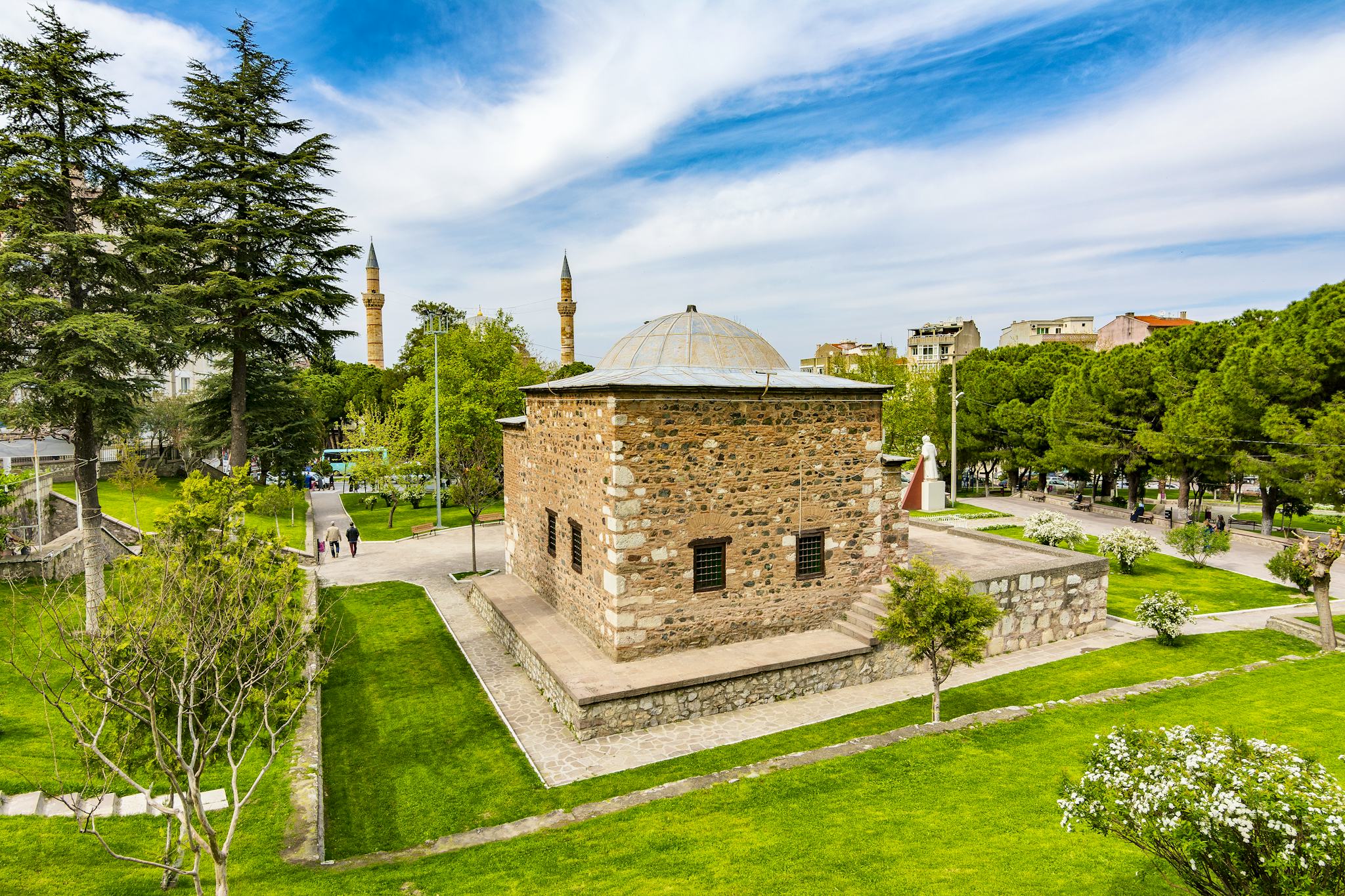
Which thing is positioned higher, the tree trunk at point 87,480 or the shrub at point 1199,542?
the tree trunk at point 87,480

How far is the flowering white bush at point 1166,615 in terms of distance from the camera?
15.4 m

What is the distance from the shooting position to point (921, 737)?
10.3 meters

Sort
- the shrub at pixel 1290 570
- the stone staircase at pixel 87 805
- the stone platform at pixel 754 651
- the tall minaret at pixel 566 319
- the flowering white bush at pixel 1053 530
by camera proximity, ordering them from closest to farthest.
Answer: the stone staircase at pixel 87 805
the stone platform at pixel 754 651
the shrub at pixel 1290 570
the flowering white bush at pixel 1053 530
the tall minaret at pixel 566 319

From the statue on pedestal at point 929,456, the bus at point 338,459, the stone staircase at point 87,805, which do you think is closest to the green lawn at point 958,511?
the statue on pedestal at point 929,456

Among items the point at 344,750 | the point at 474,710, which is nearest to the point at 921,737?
the point at 474,710

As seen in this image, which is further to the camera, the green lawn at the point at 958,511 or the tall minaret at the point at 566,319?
the tall minaret at the point at 566,319

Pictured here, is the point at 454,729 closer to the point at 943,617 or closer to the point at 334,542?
the point at 943,617

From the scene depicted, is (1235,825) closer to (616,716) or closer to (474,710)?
(616,716)

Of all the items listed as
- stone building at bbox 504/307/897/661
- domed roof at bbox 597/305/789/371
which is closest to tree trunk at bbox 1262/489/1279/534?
stone building at bbox 504/307/897/661

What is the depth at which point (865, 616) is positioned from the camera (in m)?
14.3

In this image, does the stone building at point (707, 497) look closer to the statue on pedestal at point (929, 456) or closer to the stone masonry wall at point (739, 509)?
the stone masonry wall at point (739, 509)

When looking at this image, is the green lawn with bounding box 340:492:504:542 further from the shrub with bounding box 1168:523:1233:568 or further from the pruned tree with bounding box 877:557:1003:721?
the shrub with bounding box 1168:523:1233:568

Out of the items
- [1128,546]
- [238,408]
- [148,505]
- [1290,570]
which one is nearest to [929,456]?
[1128,546]

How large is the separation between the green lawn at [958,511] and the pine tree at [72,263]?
3034 centimetres
